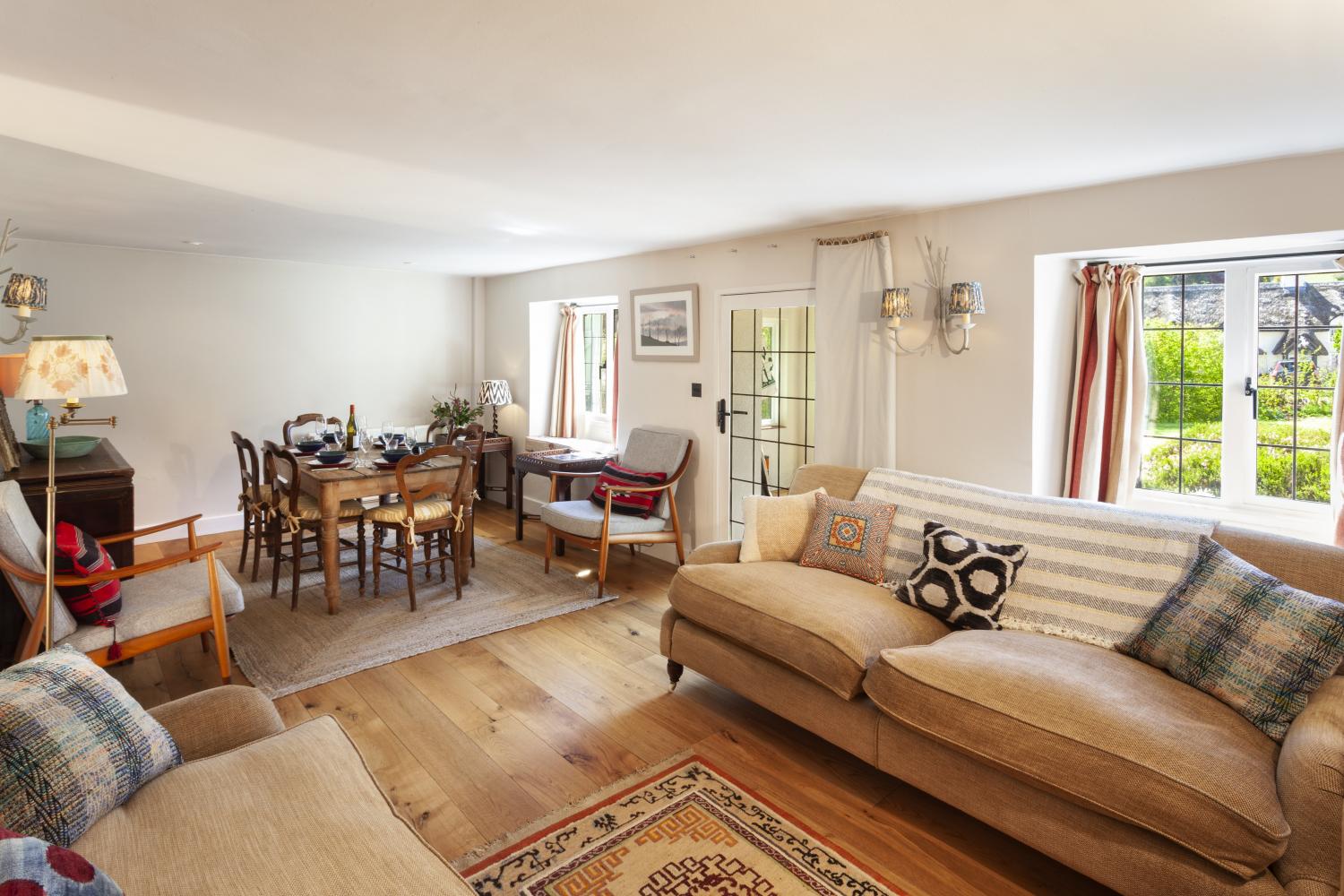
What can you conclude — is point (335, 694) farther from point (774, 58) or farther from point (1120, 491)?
point (1120, 491)

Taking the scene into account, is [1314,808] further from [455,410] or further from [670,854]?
[455,410]

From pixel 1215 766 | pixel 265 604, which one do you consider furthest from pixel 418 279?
pixel 1215 766

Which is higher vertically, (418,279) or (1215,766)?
(418,279)

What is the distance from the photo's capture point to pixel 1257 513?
3211 mm

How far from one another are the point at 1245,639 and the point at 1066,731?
2.21ft

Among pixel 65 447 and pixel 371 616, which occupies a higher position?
pixel 65 447

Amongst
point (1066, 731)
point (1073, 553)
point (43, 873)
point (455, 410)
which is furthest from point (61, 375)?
point (455, 410)

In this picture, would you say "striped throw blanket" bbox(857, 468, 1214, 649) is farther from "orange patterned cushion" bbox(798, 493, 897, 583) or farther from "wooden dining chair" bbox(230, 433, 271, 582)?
"wooden dining chair" bbox(230, 433, 271, 582)

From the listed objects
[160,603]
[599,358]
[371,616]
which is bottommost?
[371,616]

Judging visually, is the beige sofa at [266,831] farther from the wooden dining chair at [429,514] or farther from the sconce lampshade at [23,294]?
the sconce lampshade at [23,294]

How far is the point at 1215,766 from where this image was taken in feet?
5.67

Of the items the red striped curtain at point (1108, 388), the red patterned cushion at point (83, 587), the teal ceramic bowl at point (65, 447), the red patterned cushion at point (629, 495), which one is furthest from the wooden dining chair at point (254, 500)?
the red striped curtain at point (1108, 388)

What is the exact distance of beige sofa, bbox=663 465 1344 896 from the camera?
1633 millimetres

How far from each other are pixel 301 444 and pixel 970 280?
4226mm
